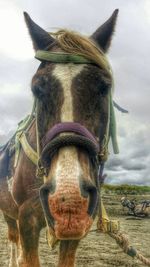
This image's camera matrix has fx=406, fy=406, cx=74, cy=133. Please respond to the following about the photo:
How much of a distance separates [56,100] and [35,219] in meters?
1.89

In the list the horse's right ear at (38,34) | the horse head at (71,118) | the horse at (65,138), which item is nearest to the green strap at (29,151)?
the horse at (65,138)

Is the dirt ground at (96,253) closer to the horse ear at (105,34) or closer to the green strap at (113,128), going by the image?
the green strap at (113,128)

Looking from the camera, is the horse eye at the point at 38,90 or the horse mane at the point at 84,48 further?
the horse mane at the point at 84,48

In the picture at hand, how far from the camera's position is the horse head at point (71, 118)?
10.6 ft

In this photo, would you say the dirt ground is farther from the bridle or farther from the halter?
the bridle

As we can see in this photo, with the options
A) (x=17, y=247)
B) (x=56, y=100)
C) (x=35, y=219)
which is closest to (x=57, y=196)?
(x=56, y=100)

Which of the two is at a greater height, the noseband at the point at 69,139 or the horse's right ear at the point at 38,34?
the horse's right ear at the point at 38,34

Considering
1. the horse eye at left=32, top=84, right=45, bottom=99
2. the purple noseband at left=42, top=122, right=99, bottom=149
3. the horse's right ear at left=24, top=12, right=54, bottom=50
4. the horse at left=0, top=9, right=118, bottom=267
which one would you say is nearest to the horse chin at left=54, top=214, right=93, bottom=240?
the horse at left=0, top=9, right=118, bottom=267

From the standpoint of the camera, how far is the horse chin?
10.6ft

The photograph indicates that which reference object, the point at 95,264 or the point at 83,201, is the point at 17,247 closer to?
the point at 95,264

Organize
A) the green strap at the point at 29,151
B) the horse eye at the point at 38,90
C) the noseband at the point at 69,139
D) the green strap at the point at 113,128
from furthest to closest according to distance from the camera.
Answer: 1. the green strap at the point at 29,151
2. the green strap at the point at 113,128
3. the horse eye at the point at 38,90
4. the noseband at the point at 69,139

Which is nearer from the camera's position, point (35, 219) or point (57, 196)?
point (57, 196)

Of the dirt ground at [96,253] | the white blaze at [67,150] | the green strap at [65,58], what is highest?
the green strap at [65,58]

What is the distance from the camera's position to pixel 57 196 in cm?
318
